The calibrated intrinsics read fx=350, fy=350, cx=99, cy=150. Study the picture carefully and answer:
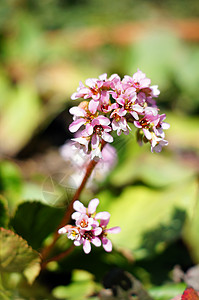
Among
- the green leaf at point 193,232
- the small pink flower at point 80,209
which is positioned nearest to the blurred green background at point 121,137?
the green leaf at point 193,232

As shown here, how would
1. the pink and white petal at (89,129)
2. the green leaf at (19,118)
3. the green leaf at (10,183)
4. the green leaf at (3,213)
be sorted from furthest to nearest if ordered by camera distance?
1. the green leaf at (19,118)
2. the green leaf at (10,183)
3. the green leaf at (3,213)
4. the pink and white petal at (89,129)

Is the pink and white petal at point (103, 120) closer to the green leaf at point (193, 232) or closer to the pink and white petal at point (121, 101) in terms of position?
the pink and white petal at point (121, 101)

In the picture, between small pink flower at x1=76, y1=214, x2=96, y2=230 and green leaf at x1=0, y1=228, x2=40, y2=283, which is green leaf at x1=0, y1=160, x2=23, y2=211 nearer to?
green leaf at x1=0, y1=228, x2=40, y2=283

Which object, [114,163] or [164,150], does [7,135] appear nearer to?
[114,163]

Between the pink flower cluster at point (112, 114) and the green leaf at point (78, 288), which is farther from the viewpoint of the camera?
the green leaf at point (78, 288)

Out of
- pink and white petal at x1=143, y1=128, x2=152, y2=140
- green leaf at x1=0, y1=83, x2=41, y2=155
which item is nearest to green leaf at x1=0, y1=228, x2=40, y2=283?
pink and white petal at x1=143, y1=128, x2=152, y2=140

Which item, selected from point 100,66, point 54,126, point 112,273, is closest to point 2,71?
point 54,126
